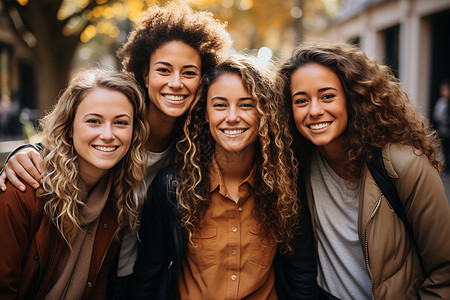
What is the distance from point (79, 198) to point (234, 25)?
16777 millimetres

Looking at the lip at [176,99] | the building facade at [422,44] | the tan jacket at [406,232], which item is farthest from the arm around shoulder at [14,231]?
the building facade at [422,44]

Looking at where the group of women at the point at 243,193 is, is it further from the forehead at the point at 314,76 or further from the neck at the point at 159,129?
the neck at the point at 159,129

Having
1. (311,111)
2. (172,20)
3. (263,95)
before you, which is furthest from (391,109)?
(172,20)

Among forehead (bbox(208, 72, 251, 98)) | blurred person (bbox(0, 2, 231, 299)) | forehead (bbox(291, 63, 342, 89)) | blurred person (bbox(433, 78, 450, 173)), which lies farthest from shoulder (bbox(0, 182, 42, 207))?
blurred person (bbox(433, 78, 450, 173))

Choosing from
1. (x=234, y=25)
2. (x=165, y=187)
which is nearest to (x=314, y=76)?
(x=165, y=187)

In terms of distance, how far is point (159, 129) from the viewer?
3.37 m

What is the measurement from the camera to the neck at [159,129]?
11.0 feet

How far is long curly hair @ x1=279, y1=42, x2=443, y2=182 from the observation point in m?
2.60

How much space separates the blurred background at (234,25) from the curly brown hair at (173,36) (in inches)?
14.3

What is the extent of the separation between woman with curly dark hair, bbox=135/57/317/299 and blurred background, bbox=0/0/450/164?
25.1 inches

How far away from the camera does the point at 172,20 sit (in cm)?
338

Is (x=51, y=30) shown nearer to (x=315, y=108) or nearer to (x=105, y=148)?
(x=105, y=148)

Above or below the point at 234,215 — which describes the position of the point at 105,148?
above

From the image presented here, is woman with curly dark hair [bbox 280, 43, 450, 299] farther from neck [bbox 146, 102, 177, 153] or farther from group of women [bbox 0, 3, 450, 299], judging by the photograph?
neck [bbox 146, 102, 177, 153]
